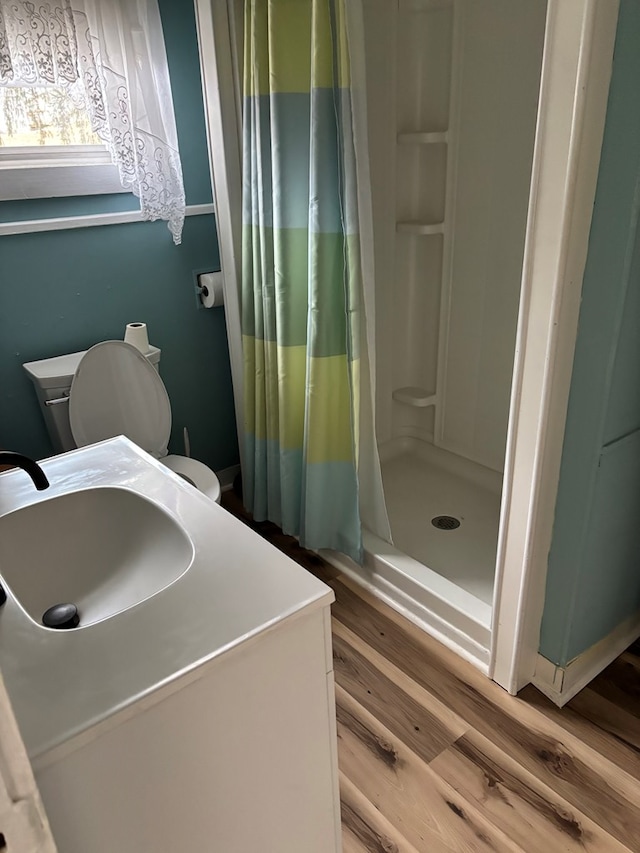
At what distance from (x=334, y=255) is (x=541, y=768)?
1.40 m

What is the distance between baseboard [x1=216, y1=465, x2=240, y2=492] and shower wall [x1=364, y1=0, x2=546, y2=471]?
649mm

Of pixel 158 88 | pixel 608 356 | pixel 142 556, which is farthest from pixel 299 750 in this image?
pixel 158 88

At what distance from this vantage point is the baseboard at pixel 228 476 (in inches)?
105

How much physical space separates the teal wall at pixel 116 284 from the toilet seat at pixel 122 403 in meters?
0.27

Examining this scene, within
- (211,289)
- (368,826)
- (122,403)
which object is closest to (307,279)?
(211,289)

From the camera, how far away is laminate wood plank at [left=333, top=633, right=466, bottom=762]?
5.07 ft

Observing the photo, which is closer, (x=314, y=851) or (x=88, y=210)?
(x=314, y=851)

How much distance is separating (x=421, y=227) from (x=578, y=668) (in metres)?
1.57

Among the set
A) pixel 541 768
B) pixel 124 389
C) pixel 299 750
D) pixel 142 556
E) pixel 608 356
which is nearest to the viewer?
pixel 299 750

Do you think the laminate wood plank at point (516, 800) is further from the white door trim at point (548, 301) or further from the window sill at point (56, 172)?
the window sill at point (56, 172)

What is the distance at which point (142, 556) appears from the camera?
1.07 metres

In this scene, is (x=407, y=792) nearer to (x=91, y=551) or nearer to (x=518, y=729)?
(x=518, y=729)

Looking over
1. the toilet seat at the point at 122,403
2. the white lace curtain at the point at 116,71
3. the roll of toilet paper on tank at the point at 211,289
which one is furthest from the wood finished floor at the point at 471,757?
the white lace curtain at the point at 116,71

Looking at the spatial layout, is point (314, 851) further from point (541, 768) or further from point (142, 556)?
point (541, 768)
